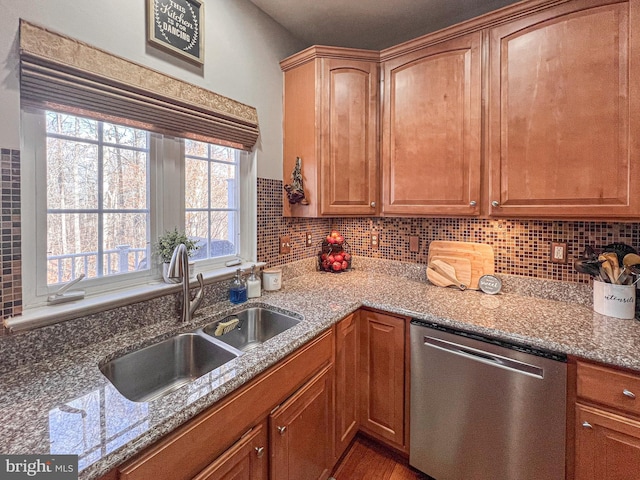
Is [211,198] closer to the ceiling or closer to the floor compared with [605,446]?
closer to the ceiling

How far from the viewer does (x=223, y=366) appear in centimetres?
98

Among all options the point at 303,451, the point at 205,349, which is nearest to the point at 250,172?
the point at 205,349

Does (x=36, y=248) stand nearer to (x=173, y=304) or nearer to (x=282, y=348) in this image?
(x=173, y=304)

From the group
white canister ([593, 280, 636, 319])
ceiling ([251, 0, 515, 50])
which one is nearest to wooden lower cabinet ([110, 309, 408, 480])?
white canister ([593, 280, 636, 319])

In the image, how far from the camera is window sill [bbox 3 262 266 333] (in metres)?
0.96

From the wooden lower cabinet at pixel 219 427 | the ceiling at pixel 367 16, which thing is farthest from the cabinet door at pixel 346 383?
the ceiling at pixel 367 16

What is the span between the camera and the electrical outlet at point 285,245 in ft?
6.56

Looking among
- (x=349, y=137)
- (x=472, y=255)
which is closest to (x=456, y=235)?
(x=472, y=255)

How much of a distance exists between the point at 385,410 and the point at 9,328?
5.30ft

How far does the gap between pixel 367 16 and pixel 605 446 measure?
239cm

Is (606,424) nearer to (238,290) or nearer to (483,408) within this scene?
(483,408)

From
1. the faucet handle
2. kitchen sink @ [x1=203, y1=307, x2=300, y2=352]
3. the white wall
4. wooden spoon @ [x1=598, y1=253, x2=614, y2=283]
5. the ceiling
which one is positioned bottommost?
kitchen sink @ [x1=203, y1=307, x2=300, y2=352]

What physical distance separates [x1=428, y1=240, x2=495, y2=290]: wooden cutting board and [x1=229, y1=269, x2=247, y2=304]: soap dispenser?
48.2 inches

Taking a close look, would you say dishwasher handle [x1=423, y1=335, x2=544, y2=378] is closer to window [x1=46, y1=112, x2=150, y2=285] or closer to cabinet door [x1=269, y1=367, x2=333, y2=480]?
cabinet door [x1=269, y1=367, x2=333, y2=480]
